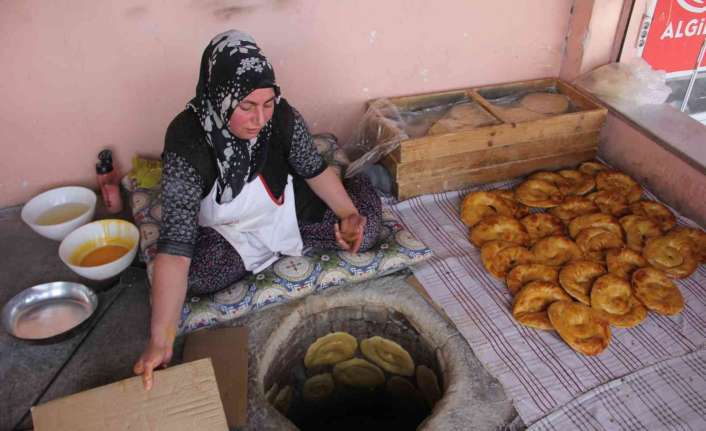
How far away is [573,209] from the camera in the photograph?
2748mm

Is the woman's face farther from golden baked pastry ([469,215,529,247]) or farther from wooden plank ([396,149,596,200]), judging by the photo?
golden baked pastry ([469,215,529,247])

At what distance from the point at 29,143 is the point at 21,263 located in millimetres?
636

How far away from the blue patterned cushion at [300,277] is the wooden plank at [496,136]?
18.9 inches

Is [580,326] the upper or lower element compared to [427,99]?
lower

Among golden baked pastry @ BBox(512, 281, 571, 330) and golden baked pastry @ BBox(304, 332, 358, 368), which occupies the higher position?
golden baked pastry @ BBox(512, 281, 571, 330)

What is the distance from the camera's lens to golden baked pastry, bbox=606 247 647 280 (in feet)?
7.78

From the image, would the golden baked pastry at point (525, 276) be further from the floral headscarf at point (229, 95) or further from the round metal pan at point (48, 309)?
the round metal pan at point (48, 309)

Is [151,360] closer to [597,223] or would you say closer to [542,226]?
[542,226]

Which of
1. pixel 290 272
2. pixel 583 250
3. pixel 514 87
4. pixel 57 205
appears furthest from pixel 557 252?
pixel 57 205

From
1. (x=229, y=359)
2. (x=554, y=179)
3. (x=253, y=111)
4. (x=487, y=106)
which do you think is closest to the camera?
(x=253, y=111)

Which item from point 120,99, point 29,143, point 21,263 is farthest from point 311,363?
point 29,143

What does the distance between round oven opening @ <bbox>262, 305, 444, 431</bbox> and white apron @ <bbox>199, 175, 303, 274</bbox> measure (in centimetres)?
33

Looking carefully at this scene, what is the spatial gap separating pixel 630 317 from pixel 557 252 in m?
0.43

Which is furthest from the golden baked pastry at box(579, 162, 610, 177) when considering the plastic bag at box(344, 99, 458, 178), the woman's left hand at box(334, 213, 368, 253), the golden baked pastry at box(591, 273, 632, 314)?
the woman's left hand at box(334, 213, 368, 253)
